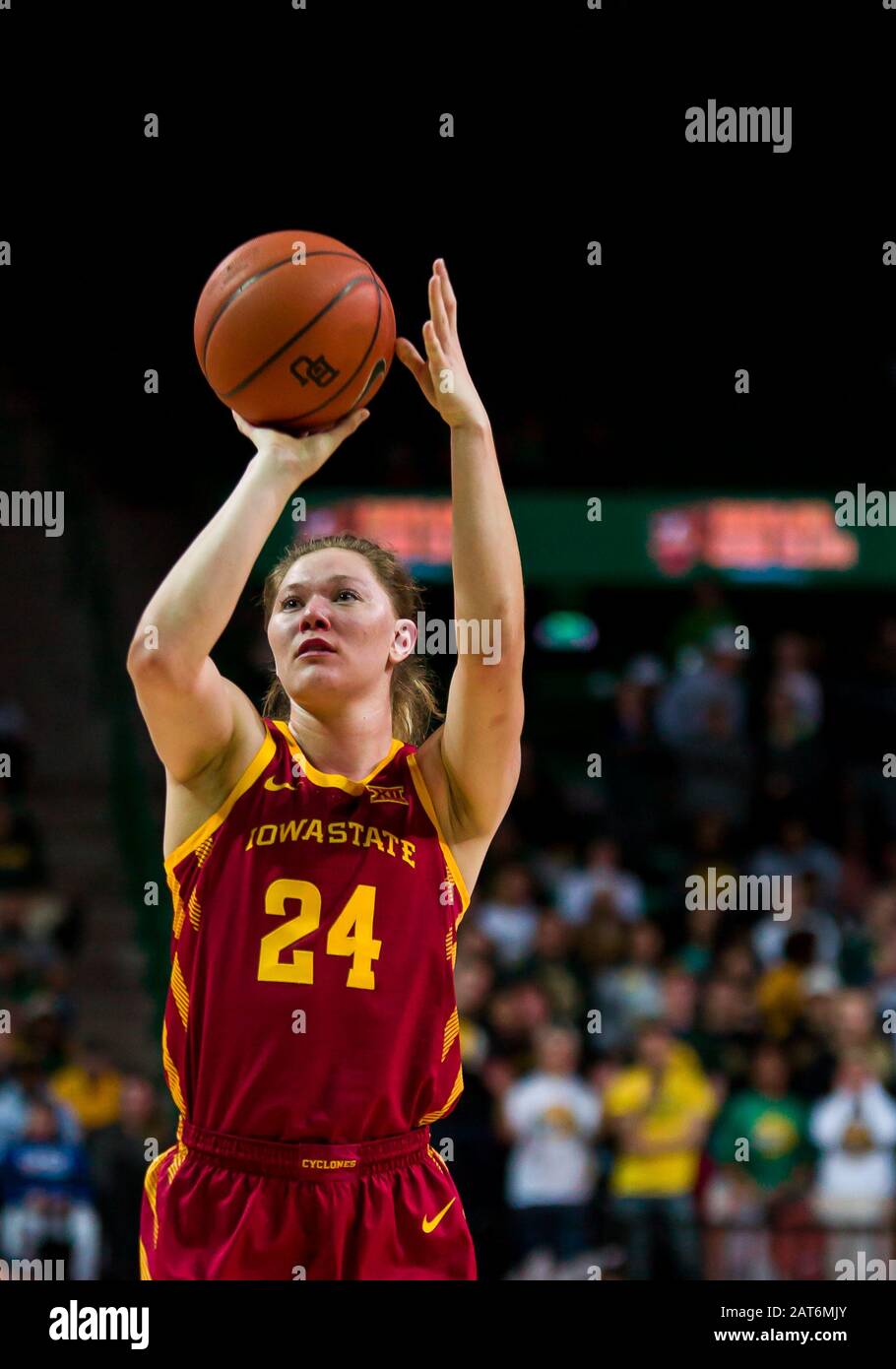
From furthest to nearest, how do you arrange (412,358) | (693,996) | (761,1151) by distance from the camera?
(693,996), (761,1151), (412,358)

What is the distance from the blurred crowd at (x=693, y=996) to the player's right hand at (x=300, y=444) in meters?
4.59

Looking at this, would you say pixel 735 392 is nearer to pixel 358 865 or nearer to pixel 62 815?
pixel 62 815

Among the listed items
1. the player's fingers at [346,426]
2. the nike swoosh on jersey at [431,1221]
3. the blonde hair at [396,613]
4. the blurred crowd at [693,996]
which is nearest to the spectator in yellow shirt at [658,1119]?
the blurred crowd at [693,996]

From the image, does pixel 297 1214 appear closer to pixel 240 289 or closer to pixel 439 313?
pixel 439 313

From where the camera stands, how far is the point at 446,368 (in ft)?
11.9

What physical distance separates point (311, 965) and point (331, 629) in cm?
68

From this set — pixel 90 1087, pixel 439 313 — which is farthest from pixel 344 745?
pixel 90 1087

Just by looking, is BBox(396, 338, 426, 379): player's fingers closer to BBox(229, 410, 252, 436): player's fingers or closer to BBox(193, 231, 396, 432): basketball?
BBox(193, 231, 396, 432): basketball

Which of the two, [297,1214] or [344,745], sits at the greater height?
[344,745]

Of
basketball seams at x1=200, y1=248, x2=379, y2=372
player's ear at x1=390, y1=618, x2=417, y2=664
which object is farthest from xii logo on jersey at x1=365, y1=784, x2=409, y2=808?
basketball seams at x1=200, y1=248, x2=379, y2=372

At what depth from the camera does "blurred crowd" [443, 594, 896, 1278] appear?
7.88 metres

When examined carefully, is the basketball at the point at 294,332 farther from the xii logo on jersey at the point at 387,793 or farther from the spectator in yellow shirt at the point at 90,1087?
the spectator in yellow shirt at the point at 90,1087

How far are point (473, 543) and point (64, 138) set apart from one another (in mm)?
10784

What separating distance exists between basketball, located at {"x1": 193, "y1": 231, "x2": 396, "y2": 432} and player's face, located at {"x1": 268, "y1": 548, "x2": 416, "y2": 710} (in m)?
0.31
